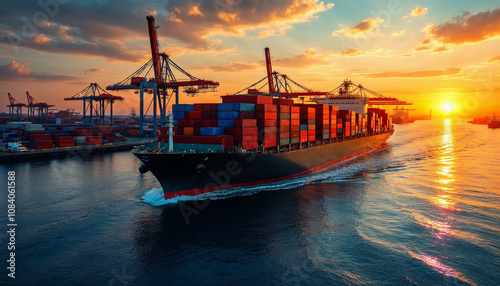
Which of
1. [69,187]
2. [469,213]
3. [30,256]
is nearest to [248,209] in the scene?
[30,256]

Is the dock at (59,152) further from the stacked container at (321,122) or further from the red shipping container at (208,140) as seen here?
the stacked container at (321,122)

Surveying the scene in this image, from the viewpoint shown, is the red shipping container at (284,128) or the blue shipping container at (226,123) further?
the red shipping container at (284,128)

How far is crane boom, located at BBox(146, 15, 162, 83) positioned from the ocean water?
50186 millimetres

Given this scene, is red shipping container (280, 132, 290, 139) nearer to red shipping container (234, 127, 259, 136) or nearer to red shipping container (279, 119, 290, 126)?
red shipping container (279, 119, 290, 126)

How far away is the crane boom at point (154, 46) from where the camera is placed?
237 ft

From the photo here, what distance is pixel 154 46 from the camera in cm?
7419

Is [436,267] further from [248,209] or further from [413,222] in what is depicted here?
[248,209]

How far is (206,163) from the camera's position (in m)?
24.8

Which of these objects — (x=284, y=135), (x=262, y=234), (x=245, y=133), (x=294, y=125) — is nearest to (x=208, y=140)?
(x=245, y=133)

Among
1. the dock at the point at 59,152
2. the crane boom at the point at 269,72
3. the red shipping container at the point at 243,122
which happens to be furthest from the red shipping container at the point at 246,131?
the crane boom at the point at 269,72

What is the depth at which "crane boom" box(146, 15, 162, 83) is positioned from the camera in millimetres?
72294

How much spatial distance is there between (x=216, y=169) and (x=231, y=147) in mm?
2549

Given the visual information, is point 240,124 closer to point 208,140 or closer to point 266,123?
point 208,140

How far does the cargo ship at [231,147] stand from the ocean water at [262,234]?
174 centimetres
